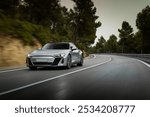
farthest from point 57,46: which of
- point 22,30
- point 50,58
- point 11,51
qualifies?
point 22,30

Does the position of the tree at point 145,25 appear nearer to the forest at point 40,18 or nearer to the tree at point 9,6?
the forest at point 40,18

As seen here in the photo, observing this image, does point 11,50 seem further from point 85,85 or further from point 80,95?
point 80,95

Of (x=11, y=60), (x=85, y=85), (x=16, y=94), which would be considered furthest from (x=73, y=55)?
(x=16, y=94)

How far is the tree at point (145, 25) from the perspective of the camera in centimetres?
10781

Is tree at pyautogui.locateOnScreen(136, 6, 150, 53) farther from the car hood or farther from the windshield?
the car hood

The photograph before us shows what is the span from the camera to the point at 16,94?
33.5 feet

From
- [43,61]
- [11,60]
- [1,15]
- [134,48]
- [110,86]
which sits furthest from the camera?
[134,48]

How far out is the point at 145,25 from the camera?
109 metres

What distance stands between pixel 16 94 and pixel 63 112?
3.44 m

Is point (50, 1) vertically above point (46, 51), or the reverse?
point (50, 1)

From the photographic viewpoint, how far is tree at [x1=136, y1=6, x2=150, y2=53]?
10781 centimetres

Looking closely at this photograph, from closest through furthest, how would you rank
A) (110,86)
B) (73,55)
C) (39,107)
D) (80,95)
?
(39,107), (80,95), (110,86), (73,55)

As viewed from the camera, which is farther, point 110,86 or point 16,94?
point 110,86

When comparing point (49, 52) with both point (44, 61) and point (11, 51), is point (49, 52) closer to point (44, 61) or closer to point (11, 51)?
point (44, 61)
